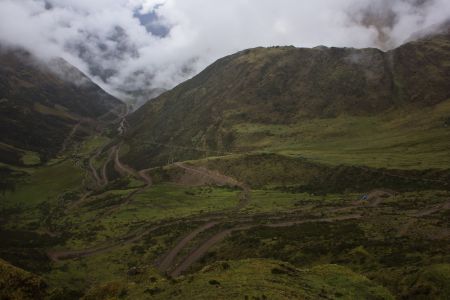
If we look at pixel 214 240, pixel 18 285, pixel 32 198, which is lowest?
pixel 214 240

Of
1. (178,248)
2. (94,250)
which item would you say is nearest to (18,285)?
(178,248)

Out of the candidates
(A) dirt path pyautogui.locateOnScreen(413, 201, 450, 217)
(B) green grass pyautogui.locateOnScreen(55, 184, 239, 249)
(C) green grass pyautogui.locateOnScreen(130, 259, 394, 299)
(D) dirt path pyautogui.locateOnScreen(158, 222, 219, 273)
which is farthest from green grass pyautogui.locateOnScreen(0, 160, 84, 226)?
(C) green grass pyautogui.locateOnScreen(130, 259, 394, 299)

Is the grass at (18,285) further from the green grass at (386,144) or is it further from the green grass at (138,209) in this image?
the green grass at (386,144)

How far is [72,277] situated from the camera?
77.4 metres

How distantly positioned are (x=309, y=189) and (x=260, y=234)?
1895 inches

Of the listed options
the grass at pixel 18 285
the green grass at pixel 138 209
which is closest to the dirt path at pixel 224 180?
the green grass at pixel 138 209

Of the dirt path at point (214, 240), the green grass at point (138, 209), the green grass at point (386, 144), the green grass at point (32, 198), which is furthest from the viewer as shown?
the green grass at point (32, 198)

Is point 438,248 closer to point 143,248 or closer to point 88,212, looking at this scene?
point 143,248

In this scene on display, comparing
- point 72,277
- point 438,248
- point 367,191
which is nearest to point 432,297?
point 438,248

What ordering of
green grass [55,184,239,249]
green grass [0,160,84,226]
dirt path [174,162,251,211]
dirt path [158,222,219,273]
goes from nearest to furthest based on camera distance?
dirt path [158,222,219,273] → green grass [55,184,239,249] → dirt path [174,162,251,211] → green grass [0,160,84,226]

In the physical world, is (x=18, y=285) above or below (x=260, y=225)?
above

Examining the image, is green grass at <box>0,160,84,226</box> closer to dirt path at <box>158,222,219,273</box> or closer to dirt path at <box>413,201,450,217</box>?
dirt path at <box>158,222,219,273</box>

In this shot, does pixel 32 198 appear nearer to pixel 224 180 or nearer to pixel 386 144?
pixel 224 180

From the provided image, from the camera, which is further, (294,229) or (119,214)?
(119,214)
